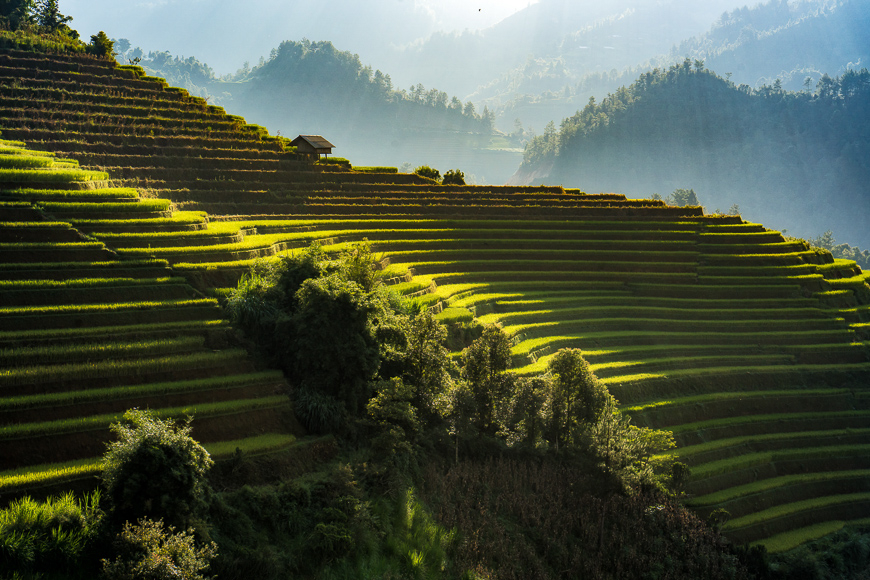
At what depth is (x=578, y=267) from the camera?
129 ft

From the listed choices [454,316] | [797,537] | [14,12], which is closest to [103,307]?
[454,316]

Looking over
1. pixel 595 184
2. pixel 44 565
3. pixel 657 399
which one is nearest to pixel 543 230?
pixel 657 399

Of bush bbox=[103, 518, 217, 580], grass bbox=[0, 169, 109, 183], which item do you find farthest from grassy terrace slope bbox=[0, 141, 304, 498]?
bush bbox=[103, 518, 217, 580]

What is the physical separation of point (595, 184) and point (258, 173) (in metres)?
147

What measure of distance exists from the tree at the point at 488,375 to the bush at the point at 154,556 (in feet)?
36.1

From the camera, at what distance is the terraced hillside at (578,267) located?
84.5 feet

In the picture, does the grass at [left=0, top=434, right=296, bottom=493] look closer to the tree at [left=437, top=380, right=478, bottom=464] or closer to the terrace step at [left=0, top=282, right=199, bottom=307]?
the terrace step at [left=0, top=282, right=199, bottom=307]

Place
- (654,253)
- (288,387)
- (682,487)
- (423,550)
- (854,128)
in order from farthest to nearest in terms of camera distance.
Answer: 1. (854,128)
2. (654,253)
3. (682,487)
4. (288,387)
5. (423,550)

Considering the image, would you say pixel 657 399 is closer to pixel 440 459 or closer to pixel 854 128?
pixel 440 459

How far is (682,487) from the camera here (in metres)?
23.9

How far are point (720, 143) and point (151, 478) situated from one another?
189691 millimetres

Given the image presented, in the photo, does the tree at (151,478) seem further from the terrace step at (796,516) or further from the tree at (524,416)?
the terrace step at (796,516)

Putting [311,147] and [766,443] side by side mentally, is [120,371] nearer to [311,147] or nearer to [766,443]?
[766,443]

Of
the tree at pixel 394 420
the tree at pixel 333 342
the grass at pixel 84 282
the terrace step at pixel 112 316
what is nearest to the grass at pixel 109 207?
the grass at pixel 84 282
